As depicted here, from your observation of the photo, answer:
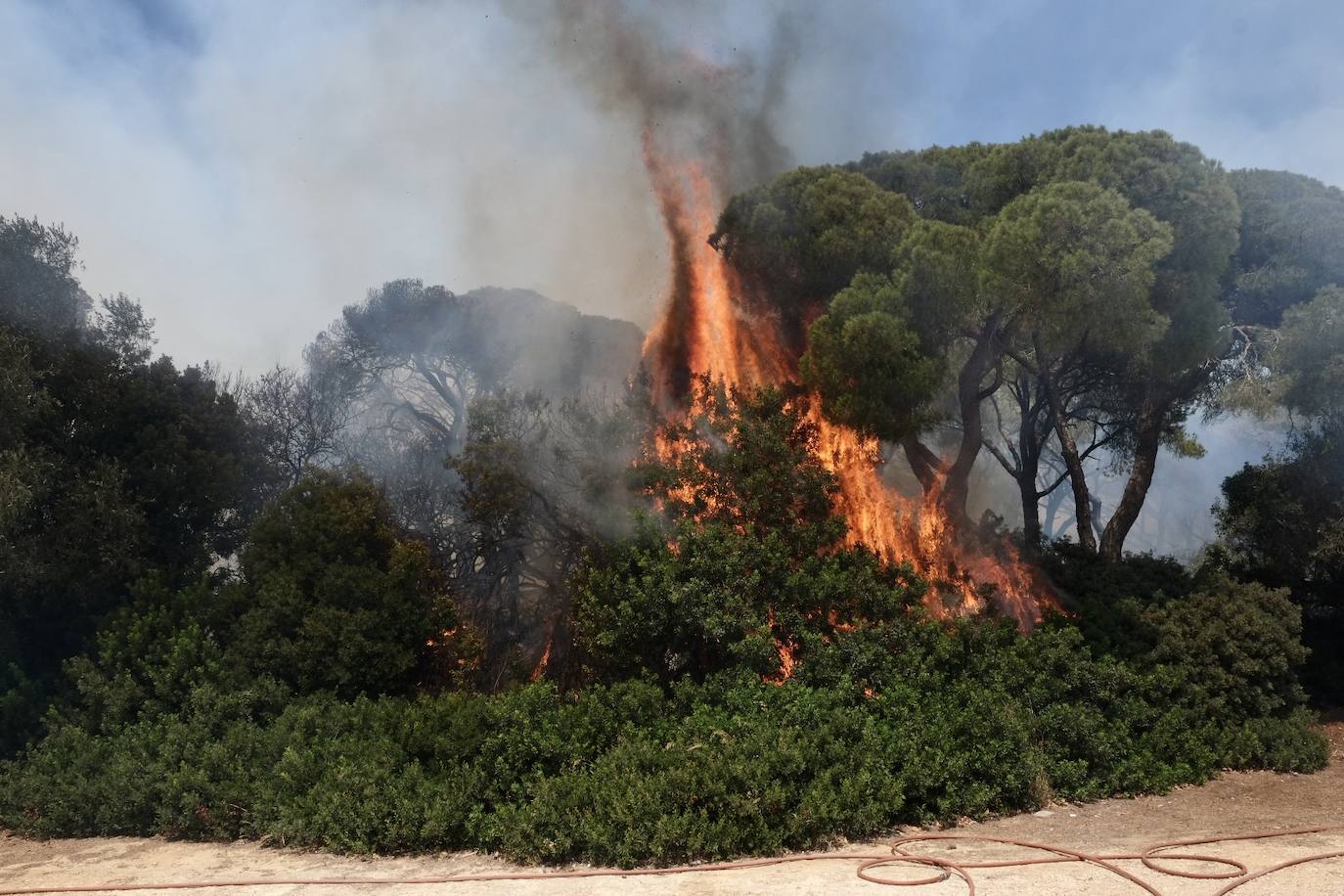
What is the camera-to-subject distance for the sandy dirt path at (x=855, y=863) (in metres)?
7.93

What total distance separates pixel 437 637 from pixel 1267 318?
1391 centimetres

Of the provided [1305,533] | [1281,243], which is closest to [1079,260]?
[1281,243]

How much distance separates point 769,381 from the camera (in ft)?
50.1

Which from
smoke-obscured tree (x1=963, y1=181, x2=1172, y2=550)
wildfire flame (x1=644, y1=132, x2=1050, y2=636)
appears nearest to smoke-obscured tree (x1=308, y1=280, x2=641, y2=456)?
wildfire flame (x1=644, y1=132, x2=1050, y2=636)

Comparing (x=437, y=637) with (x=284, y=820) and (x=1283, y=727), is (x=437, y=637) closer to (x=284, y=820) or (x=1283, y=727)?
(x=284, y=820)

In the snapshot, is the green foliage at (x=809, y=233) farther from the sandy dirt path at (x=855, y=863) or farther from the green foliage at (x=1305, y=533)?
the sandy dirt path at (x=855, y=863)

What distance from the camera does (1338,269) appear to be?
16.3 m

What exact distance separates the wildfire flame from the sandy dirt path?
4.04m

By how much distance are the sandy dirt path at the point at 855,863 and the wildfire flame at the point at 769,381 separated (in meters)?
4.04

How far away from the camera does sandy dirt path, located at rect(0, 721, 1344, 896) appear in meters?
7.93

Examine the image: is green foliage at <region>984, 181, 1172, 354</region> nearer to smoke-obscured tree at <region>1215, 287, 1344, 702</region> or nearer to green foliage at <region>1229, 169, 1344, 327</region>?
smoke-obscured tree at <region>1215, 287, 1344, 702</region>

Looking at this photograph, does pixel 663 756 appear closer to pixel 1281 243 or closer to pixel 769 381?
pixel 769 381

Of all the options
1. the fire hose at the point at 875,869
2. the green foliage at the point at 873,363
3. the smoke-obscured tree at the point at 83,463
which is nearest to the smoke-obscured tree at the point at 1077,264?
the green foliage at the point at 873,363

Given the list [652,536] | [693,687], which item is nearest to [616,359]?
[652,536]
